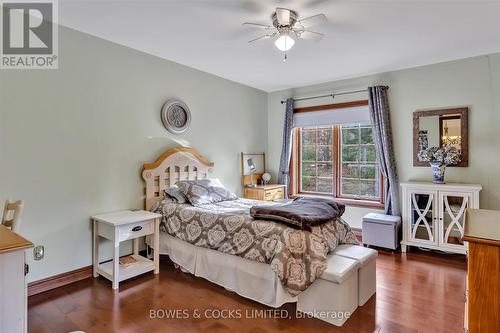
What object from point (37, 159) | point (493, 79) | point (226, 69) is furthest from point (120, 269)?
point (493, 79)

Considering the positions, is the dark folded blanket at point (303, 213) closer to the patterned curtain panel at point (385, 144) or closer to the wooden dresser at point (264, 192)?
the patterned curtain panel at point (385, 144)

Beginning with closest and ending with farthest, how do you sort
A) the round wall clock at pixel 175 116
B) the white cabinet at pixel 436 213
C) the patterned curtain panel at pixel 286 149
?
the white cabinet at pixel 436 213, the round wall clock at pixel 175 116, the patterned curtain panel at pixel 286 149

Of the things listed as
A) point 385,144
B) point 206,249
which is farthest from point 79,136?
point 385,144

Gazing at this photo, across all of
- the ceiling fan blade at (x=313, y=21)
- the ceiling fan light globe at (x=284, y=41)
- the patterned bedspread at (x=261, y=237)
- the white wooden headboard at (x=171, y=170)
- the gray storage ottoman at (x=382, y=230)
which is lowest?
the gray storage ottoman at (x=382, y=230)

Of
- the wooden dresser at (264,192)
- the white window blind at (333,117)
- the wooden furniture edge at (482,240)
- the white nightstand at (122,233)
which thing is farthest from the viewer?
the wooden dresser at (264,192)

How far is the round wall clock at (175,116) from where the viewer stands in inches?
142

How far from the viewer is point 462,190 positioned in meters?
3.33

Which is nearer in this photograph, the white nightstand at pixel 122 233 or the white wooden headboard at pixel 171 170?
the white nightstand at pixel 122 233

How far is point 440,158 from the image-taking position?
3537mm

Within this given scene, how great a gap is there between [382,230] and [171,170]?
9.64ft

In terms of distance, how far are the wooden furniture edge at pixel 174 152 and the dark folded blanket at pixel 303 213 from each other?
153 centimetres

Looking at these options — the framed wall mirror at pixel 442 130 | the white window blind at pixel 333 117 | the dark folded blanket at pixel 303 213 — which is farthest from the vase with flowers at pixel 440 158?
the dark folded blanket at pixel 303 213

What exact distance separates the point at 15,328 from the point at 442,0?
11.4 feet

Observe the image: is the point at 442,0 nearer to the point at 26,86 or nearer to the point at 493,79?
the point at 493,79
